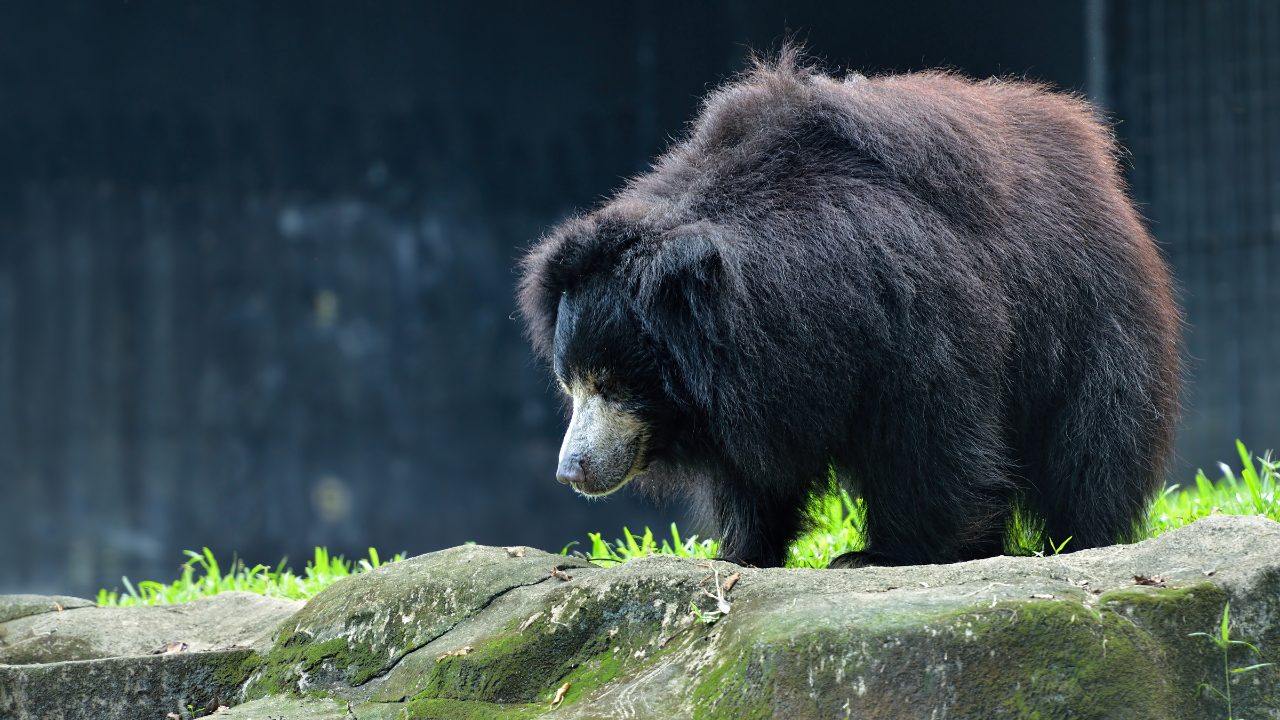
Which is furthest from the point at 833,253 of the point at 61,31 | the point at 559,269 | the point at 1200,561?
the point at 61,31

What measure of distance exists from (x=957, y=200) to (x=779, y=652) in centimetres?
149

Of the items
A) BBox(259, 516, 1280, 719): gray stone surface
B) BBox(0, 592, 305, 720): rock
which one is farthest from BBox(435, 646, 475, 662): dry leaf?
BBox(0, 592, 305, 720): rock

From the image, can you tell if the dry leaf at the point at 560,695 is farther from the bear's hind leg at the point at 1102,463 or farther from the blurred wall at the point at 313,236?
the blurred wall at the point at 313,236

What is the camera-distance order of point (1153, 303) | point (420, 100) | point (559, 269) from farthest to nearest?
point (420, 100), point (1153, 303), point (559, 269)

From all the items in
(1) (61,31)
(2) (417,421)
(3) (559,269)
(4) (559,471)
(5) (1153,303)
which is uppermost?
(1) (61,31)

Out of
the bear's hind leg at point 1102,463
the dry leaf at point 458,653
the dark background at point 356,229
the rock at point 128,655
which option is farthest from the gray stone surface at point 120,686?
the dark background at point 356,229

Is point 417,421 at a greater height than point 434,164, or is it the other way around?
point 434,164

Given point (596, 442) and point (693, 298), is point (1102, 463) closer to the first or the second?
point (693, 298)

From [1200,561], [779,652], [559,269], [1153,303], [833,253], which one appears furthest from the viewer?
[1153,303]

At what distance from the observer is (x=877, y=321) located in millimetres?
2725

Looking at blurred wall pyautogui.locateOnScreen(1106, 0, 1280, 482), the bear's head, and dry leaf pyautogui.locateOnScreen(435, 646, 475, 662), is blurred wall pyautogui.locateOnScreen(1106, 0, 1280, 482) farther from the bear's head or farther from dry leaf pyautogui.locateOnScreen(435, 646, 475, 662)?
dry leaf pyautogui.locateOnScreen(435, 646, 475, 662)

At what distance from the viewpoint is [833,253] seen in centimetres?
274

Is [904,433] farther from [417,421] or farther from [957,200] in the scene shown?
[417,421]

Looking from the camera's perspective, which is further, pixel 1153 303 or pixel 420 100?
pixel 420 100
